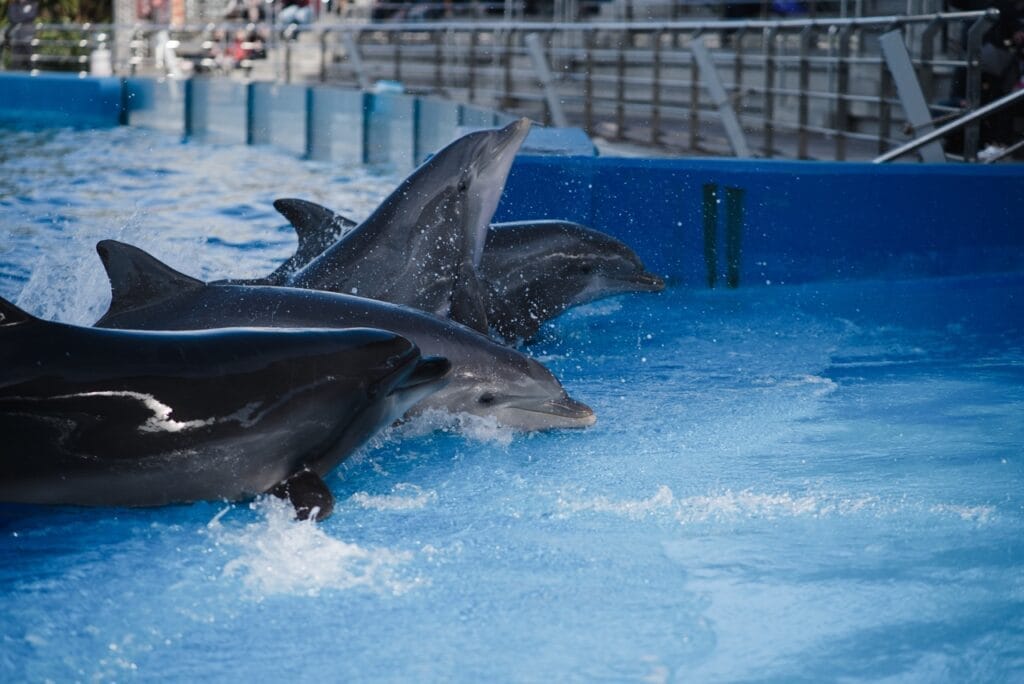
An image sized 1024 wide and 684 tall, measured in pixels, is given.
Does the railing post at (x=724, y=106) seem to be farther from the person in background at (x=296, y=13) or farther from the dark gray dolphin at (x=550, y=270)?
the person in background at (x=296, y=13)

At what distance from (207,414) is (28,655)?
0.88 metres

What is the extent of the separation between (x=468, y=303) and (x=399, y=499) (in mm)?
1475

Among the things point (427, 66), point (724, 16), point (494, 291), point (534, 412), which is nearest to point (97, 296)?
point (494, 291)

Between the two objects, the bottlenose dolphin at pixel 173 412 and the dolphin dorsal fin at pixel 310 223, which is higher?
the dolphin dorsal fin at pixel 310 223

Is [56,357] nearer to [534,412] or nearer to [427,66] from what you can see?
[534,412]

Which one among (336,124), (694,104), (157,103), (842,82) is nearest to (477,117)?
(694,104)

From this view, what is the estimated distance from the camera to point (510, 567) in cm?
315

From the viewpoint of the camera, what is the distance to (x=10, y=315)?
3.50 meters

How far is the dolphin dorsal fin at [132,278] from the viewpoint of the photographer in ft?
13.9

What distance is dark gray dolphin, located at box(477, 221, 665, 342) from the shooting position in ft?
19.0

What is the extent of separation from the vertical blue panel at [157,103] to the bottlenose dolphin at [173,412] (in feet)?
52.6

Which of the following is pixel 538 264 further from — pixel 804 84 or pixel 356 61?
pixel 356 61

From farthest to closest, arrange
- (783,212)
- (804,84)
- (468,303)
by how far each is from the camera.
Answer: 1. (804,84)
2. (783,212)
3. (468,303)

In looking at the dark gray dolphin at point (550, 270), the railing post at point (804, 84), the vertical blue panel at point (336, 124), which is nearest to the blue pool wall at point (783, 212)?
the dark gray dolphin at point (550, 270)
